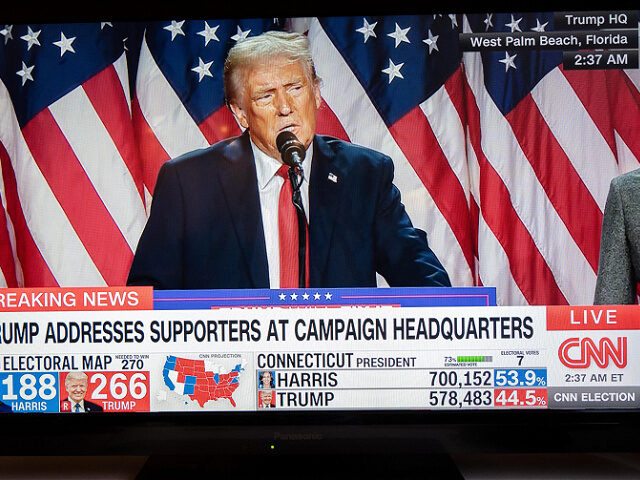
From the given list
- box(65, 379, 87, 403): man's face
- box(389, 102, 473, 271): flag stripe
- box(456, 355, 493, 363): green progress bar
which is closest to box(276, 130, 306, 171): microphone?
box(389, 102, 473, 271): flag stripe

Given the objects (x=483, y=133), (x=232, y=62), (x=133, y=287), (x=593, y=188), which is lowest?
(x=133, y=287)

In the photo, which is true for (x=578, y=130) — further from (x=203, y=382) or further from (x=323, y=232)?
(x=203, y=382)

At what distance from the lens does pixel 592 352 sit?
1.27m

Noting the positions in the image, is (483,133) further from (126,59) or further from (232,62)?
(126,59)

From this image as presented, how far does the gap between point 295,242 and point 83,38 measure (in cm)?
67

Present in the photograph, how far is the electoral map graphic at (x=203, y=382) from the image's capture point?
128 cm

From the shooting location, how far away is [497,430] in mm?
1271

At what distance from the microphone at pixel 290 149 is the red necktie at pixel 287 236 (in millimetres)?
19

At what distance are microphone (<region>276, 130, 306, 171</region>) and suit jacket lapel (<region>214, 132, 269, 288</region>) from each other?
7 cm

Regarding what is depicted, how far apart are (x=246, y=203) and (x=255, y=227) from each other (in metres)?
0.06

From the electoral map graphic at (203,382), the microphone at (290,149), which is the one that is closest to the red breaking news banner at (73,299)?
the electoral map graphic at (203,382)

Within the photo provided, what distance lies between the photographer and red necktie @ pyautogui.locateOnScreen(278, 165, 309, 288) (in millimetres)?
1292

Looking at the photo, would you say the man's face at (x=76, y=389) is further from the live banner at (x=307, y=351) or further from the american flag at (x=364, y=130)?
the american flag at (x=364, y=130)

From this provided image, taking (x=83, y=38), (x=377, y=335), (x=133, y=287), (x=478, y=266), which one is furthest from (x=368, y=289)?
(x=83, y=38)
